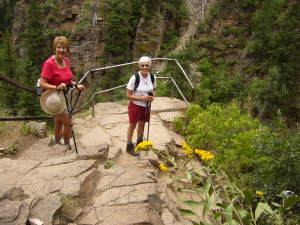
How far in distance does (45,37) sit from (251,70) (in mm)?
21905

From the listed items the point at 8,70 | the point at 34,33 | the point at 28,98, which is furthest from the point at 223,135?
the point at 34,33

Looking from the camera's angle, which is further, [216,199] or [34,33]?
[34,33]

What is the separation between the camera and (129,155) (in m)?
3.89

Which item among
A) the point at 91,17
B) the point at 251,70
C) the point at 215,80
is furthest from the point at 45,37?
the point at 251,70

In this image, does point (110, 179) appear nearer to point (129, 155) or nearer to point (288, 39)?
point (129, 155)

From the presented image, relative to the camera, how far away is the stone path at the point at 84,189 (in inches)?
81.3

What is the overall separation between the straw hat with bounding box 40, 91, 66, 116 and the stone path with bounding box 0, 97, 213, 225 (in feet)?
1.98

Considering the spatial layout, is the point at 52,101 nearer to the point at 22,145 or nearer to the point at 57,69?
the point at 57,69

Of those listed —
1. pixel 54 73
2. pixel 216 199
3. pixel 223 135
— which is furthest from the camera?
pixel 223 135

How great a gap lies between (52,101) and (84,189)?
4.56 feet

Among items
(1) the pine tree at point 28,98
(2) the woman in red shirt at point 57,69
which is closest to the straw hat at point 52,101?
(2) the woman in red shirt at point 57,69

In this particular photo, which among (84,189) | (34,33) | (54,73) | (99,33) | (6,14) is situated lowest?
(84,189)

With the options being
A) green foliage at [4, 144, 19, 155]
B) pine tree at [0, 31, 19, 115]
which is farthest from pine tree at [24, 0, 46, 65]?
green foliage at [4, 144, 19, 155]

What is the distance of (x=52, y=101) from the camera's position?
3418 millimetres
